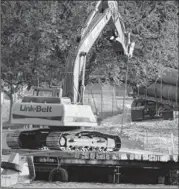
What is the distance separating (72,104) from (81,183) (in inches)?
117

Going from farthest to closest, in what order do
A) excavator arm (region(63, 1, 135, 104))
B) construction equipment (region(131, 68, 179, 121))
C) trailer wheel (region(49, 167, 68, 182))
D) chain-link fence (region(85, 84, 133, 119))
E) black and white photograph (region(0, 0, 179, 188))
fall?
chain-link fence (region(85, 84, 133, 119))
construction equipment (region(131, 68, 179, 121))
trailer wheel (region(49, 167, 68, 182))
excavator arm (region(63, 1, 135, 104))
black and white photograph (region(0, 0, 179, 188))

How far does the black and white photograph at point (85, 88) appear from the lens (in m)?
23.2

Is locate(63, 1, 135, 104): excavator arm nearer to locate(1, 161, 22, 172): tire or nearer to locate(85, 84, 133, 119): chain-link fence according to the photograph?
locate(1, 161, 22, 172): tire

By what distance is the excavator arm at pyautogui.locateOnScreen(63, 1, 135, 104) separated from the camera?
931 inches

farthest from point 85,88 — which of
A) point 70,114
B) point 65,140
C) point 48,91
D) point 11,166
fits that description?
point 11,166

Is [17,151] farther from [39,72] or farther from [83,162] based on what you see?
[39,72]

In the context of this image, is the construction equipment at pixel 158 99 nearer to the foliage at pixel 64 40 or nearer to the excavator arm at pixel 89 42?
the foliage at pixel 64 40

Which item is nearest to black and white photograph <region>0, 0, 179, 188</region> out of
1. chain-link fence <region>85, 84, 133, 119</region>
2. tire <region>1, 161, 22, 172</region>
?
tire <region>1, 161, 22, 172</region>

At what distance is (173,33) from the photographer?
3684 centimetres

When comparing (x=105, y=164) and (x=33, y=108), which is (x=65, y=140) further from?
(x=33, y=108)

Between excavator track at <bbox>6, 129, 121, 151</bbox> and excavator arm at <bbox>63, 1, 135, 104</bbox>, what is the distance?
1301 mm

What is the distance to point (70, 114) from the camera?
2297cm

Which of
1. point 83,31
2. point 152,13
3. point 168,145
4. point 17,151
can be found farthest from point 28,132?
point 152,13

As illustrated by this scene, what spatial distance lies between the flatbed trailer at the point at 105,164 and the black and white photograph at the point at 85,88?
0.11ft
